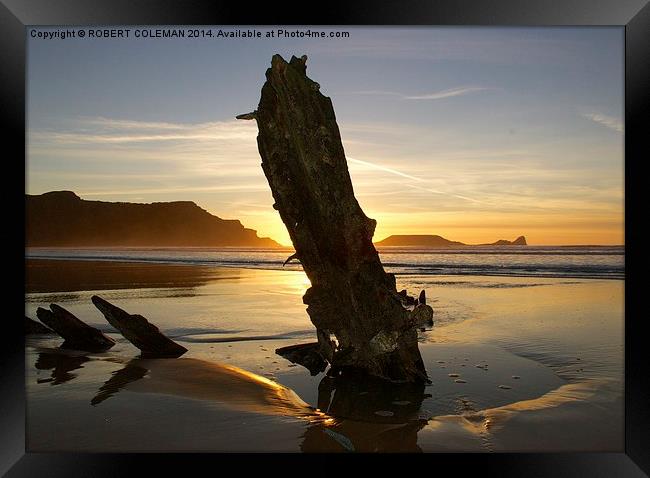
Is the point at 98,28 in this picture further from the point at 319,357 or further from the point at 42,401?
the point at 319,357

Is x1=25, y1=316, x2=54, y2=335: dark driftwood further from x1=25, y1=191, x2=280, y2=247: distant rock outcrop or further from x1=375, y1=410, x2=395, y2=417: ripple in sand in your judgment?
x1=25, y1=191, x2=280, y2=247: distant rock outcrop

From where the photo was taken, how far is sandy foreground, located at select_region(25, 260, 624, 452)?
227 inches

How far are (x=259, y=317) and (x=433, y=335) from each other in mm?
5006

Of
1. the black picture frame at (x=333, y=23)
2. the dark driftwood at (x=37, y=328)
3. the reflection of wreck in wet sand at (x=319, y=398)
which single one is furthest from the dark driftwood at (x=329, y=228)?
the dark driftwood at (x=37, y=328)

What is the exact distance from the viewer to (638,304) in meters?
5.16

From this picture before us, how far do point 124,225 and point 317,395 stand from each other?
93.2m

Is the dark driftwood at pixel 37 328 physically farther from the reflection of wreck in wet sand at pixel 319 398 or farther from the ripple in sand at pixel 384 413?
the ripple in sand at pixel 384 413

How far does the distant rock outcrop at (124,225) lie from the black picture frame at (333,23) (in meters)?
64.8

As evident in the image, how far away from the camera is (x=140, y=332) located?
30.1 feet

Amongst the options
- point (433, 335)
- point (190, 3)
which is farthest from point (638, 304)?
point (433, 335)

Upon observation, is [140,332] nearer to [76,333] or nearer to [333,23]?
[76,333]

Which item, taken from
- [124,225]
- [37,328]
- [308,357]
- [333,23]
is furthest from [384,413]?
[124,225]

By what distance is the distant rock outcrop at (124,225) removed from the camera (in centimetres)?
7881

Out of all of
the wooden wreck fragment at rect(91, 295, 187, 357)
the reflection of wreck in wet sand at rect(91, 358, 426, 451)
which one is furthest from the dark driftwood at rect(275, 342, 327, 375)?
the wooden wreck fragment at rect(91, 295, 187, 357)
